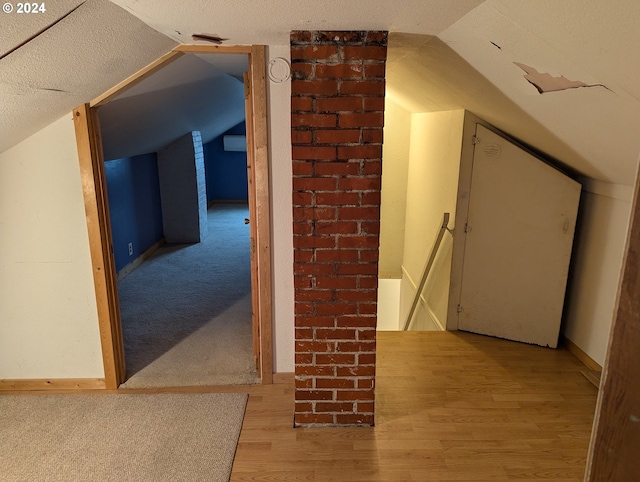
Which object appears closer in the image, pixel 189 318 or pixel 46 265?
pixel 46 265

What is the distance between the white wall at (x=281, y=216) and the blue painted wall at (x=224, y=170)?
661 cm

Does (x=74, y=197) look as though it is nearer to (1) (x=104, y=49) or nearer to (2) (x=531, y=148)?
(1) (x=104, y=49)

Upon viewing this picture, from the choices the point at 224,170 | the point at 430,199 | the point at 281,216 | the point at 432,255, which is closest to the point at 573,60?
the point at 281,216

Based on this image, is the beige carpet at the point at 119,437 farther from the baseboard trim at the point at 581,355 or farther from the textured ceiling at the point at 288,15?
the baseboard trim at the point at 581,355

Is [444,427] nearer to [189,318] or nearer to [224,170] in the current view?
[189,318]

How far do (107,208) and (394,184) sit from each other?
11.5 ft

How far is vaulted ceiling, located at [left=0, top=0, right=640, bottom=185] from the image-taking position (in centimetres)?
136

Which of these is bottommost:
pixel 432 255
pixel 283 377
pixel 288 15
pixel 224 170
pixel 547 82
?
pixel 283 377

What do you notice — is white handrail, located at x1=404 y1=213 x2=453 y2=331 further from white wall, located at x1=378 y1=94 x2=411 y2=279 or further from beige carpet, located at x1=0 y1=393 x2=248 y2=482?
beige carpet, located at x1=0 y1=393 x2=248 y2=482

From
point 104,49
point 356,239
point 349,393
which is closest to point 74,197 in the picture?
point 104,49

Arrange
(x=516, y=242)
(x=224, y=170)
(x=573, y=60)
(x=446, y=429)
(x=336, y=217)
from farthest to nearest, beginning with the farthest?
(x=224, y=170) → (x=516, y=242) → (x=446, y=429) → (x=336, y=217) → (x=573, y=60)

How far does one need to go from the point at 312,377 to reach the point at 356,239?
772 millimetres

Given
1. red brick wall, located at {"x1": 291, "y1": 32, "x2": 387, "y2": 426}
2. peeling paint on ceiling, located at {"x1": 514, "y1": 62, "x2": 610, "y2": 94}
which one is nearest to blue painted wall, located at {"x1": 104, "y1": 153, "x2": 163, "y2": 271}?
red brick wall, located at {"x1": 291, "y1": 32, "x2": 387, "y2": 426}

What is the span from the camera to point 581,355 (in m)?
3.04
